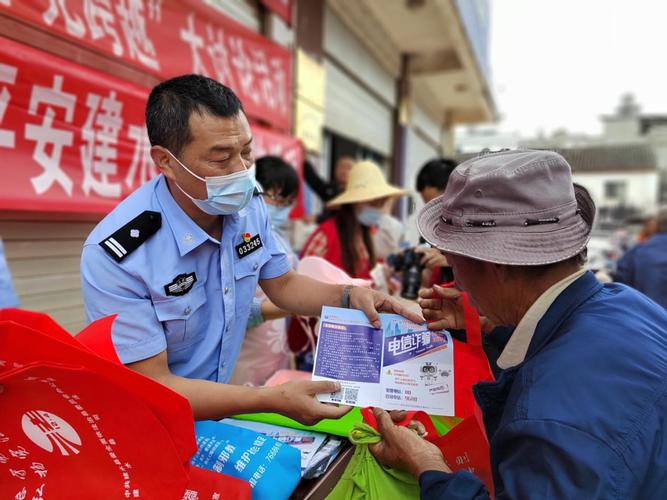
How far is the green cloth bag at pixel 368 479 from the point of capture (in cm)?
122

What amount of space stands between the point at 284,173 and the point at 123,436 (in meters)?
1.71

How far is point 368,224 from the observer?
331 centimetres

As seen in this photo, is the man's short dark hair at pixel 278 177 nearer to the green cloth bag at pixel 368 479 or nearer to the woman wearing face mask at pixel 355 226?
the woman wearing face mask at pixel 355 226

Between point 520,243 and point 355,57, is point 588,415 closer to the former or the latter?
point 520,243

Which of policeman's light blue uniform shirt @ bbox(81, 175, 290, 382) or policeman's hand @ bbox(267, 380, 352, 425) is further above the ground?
policeman's light blue uniform shirt @ bbox(81, 175, 290, 382)

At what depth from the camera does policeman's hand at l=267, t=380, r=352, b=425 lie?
1.21 metres

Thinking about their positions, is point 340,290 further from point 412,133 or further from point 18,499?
point 412,133

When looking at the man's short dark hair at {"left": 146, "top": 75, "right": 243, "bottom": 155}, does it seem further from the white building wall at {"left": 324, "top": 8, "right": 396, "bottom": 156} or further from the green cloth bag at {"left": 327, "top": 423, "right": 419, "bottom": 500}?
the white building wall at {"left": 324, "top": 8, "right": 396, "bottom": 156}

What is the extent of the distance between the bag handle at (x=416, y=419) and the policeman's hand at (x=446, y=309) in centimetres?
28

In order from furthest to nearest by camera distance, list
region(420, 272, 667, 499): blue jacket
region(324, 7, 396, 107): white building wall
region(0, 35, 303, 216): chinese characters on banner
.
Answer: region(324, 7, 396, 107): white building wall → region(0, 35, 303, 216): chinese characters on banner → region(420, 272, 667, 499): blue jacket

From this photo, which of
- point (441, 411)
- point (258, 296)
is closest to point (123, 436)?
point (441, 411)

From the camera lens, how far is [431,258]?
2521 millimetres

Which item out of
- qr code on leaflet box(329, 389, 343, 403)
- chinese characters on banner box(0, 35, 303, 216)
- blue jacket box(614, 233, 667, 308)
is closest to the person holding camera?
qr code on leaflet box(329, 389, 343, 403)

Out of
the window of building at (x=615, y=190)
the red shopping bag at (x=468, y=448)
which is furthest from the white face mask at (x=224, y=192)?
the window of building at (x=615, y=190)
